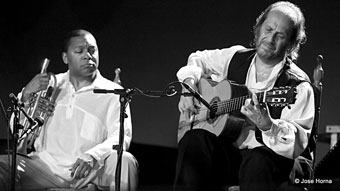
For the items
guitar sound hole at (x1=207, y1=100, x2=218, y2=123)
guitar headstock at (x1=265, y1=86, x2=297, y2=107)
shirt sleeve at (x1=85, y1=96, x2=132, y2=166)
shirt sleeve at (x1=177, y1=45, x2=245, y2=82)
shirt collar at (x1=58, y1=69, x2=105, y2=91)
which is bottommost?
shirt sleeve at (x1=85, y1=96, x2=132, y2=166)

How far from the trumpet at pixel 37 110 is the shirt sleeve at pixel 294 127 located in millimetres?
1213

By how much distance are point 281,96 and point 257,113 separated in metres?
0.13

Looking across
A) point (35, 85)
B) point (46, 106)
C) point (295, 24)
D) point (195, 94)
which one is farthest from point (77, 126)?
point (295, 24)

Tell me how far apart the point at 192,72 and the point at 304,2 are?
2.40 ft

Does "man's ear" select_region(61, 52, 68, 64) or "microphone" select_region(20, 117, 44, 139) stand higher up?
"man's ear" select_region(61, 52, 68, 64)

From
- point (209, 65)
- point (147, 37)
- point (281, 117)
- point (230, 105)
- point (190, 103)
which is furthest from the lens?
point (147, 37)

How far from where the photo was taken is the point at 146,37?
3664 millimetres

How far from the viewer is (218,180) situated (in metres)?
3.02

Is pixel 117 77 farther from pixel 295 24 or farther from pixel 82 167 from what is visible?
pixel 295 24

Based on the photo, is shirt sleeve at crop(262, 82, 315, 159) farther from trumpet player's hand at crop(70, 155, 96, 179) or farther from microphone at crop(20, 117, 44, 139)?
microphone at crop(20, 117, 44, 139)

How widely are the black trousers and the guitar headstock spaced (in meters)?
0.22

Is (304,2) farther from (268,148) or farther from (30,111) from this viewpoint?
(30,111)

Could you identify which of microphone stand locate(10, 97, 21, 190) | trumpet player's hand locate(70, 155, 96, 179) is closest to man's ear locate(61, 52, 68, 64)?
microphone stand locate(10, 97, 21, 190)

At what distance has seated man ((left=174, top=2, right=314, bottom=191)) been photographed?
9.34 ft
